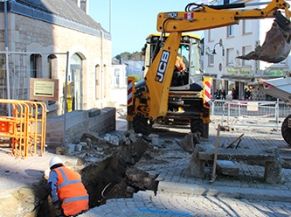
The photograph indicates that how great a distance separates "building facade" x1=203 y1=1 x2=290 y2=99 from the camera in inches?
1390

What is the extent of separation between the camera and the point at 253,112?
19.8 m

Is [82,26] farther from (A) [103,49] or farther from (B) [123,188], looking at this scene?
(B) [123,188]

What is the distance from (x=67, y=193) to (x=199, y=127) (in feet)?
25.0

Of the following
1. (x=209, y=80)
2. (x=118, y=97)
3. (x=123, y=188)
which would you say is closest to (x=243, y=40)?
(x=118, y=97)

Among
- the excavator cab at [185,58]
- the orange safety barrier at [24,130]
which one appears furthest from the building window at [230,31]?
the orange safety barrier at [24,130]

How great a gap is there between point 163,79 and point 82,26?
808 cm

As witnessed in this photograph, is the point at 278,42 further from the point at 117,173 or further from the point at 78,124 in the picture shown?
the point at 78,124

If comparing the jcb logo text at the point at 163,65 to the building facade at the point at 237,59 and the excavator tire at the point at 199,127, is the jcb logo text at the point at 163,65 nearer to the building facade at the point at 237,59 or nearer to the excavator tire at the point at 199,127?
the excavator tire at the point at 199,127

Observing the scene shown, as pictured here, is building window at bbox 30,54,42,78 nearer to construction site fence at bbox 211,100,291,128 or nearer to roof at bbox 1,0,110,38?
roof at bbox 1,0,110,38

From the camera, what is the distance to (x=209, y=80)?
570 inches

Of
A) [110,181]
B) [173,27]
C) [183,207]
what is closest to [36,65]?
[173,27]

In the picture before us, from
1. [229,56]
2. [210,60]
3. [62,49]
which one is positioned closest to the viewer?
[62,49]

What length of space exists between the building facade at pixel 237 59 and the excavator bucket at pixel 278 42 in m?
21.9

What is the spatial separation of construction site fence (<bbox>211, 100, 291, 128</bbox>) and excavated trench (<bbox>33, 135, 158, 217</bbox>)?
8158 millimetres
